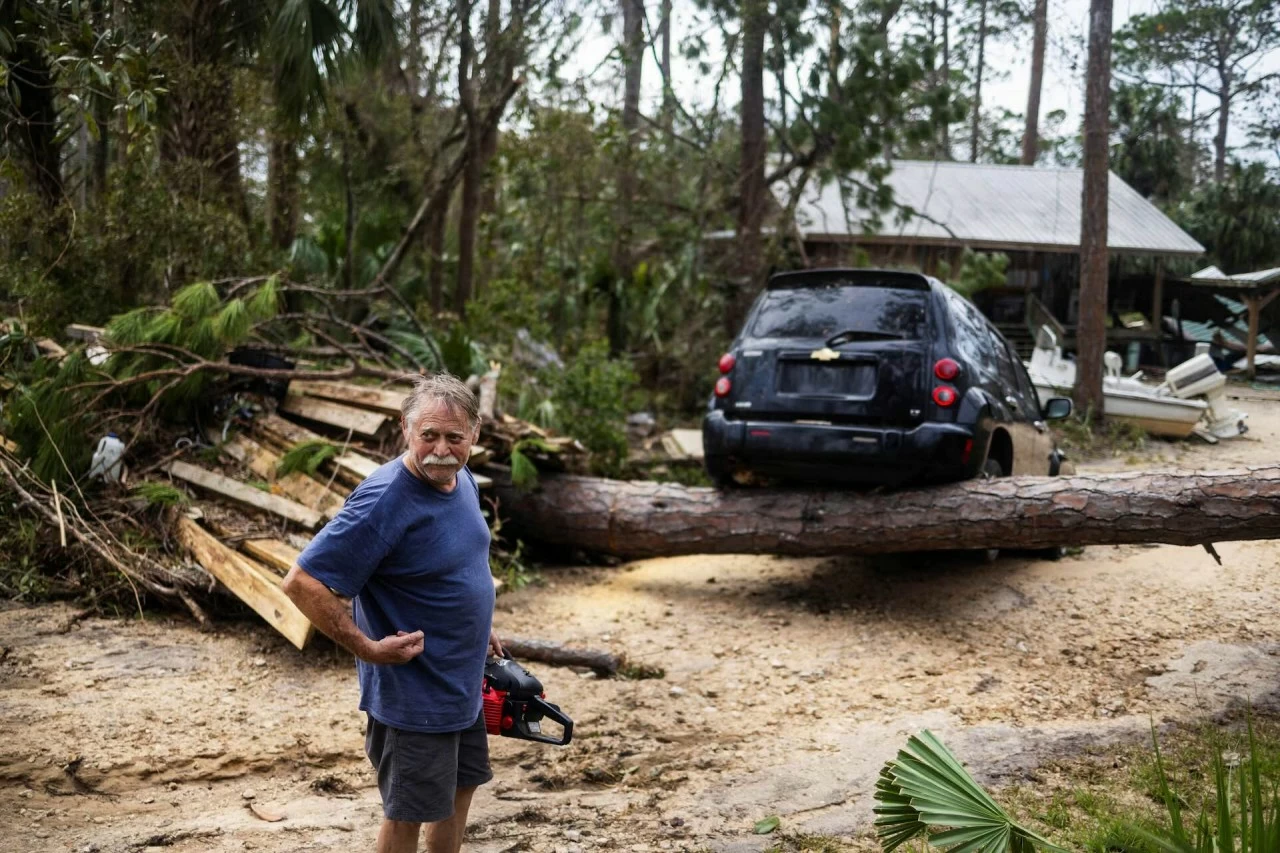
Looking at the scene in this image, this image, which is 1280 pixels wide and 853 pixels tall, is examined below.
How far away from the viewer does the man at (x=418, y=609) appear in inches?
124

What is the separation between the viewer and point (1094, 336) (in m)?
16.4

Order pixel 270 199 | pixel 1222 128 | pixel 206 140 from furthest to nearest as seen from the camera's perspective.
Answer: pixel 1222 128 < pixel 270 199 < pixel 206 140

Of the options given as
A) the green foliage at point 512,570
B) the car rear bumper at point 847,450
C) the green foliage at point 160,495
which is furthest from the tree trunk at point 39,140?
the car rear bumper at point 847,450

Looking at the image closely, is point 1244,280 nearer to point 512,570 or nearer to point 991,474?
point 991,474

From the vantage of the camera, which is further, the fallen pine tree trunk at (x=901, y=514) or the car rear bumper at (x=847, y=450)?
the car rear bumper at (x=847, y=450)

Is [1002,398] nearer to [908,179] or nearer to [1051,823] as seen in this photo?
[1051,823]

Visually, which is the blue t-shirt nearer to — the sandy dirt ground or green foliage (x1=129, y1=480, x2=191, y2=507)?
the sandy dirt ground

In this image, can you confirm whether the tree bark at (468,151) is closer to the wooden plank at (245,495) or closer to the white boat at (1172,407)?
the wooden plank at (245,495)

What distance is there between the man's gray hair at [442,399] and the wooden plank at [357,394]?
17.1 ft

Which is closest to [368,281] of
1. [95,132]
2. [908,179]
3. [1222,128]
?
[95,132]

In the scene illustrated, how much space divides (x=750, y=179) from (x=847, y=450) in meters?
8.24

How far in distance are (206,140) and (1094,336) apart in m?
12.3

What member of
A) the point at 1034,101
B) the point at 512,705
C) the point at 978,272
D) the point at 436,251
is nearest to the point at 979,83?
the point at 1034,101

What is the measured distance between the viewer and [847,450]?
25.0 ft
